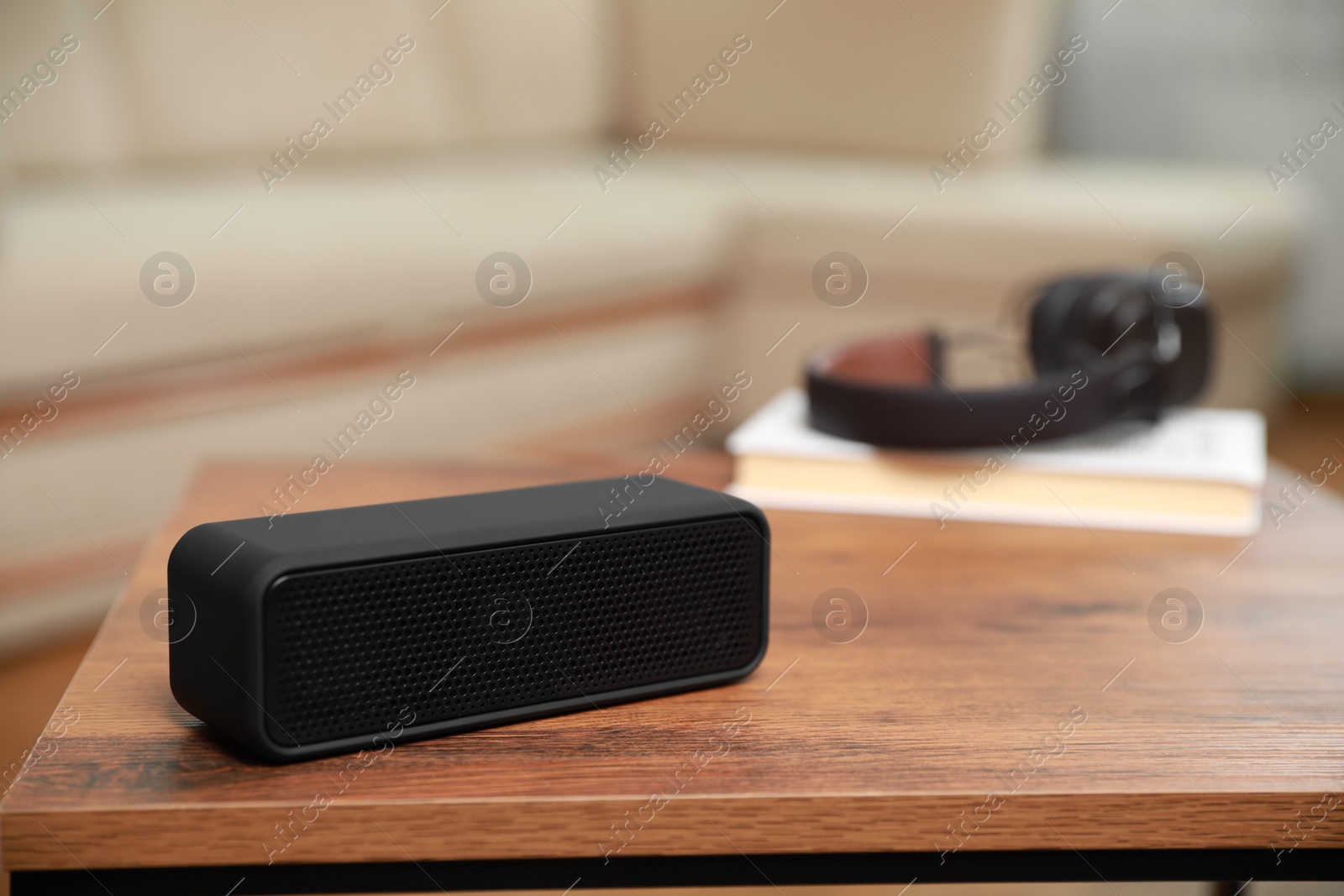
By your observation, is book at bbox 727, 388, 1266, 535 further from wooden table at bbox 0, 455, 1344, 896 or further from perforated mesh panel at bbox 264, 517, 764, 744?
perforated mesh panel at bbox 264, 517, 764, 744

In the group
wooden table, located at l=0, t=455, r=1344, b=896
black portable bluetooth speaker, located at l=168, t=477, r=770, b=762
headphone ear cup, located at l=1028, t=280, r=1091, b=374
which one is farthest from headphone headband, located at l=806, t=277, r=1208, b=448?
black portable bluetooth speaker, located at l=168, t=477, r=770, b=762

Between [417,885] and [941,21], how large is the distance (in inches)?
91.3

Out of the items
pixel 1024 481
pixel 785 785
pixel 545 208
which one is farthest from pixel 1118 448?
pixel 545 208

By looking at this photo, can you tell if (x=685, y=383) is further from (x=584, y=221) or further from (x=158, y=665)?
(x=158, y=665)

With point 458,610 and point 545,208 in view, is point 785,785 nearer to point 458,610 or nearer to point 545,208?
point 458,610

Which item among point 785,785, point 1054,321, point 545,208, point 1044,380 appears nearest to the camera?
point 785,785

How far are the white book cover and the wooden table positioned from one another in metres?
0.25

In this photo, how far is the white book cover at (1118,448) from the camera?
0.91 meters

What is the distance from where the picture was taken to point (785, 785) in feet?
1.61

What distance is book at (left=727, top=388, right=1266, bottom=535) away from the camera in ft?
2.97

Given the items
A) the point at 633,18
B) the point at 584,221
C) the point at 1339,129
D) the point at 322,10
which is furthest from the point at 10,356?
the point at 1339,129

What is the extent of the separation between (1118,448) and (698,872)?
0.60 metres

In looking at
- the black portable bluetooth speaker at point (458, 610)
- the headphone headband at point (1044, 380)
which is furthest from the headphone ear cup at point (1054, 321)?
the black portable bluetooth speaker at point (458, 610)

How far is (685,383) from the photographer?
90.7 inches
